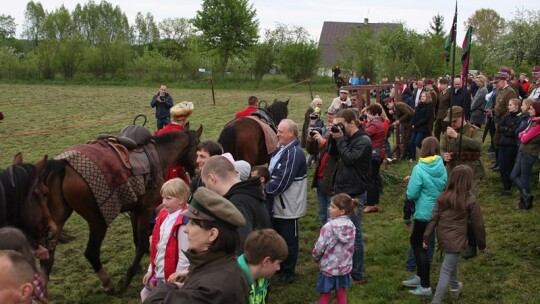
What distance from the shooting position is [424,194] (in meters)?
5.50

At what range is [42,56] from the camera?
130 feet

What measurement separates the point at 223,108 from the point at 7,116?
834cm

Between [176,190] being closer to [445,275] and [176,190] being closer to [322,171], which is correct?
[445,275]

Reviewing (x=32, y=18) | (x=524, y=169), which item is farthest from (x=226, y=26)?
(x=32, y=18)

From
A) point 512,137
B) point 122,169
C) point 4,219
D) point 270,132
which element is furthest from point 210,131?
point 4,219

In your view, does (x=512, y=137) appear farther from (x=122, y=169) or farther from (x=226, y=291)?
(x=226, y=291)

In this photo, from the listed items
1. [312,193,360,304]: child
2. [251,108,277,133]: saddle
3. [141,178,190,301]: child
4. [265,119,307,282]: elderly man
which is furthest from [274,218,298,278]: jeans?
[251,108,277,133]: saddle

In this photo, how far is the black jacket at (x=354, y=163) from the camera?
5.57 meters

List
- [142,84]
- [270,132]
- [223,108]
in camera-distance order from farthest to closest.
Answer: [142,84] < [223,108] < [270,132]

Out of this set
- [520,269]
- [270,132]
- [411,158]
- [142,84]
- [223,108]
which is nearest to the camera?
[520,269]

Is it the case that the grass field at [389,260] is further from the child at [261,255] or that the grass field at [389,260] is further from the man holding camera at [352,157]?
the child at [261,255]

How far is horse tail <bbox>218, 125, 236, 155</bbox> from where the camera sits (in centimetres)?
760

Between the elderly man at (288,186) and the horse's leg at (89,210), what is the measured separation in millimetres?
1808

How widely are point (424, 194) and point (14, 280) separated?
4171 millimetres
